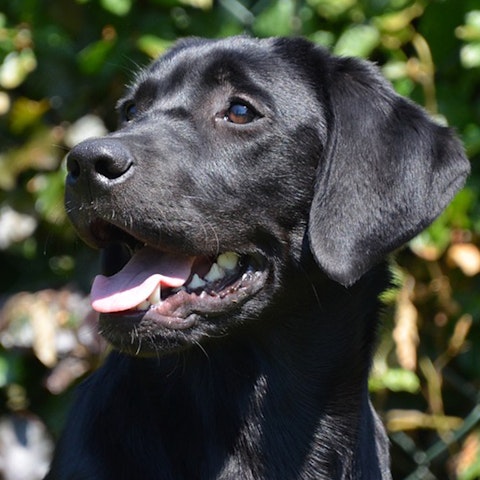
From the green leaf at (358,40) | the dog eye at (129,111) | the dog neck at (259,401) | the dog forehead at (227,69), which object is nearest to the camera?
the dog neck at (259,401)

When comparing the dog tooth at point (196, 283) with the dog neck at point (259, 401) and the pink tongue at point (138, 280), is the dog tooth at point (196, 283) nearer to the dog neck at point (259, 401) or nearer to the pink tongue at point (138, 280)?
the pink tongue at point (138, 280)

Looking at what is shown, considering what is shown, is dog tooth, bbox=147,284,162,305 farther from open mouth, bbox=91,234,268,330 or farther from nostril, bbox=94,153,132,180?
nostril, bbox=94,153,132,180

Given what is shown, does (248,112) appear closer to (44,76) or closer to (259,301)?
(259,301)

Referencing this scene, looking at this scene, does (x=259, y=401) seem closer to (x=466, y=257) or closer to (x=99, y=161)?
(x=99, y=161)

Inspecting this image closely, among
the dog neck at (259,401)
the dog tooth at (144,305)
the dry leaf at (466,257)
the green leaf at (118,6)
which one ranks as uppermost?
the dog tooth at (144,305)

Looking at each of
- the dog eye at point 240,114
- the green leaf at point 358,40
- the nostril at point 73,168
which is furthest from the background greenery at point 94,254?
the nostril at point 73,168

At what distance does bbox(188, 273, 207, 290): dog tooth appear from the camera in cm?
288

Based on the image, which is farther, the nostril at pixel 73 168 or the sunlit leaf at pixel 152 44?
the sunlit leaf at pixel 152 44

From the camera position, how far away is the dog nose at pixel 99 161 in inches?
106

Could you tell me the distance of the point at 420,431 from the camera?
4.67m

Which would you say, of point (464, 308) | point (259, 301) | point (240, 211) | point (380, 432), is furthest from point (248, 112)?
point (464, 308)

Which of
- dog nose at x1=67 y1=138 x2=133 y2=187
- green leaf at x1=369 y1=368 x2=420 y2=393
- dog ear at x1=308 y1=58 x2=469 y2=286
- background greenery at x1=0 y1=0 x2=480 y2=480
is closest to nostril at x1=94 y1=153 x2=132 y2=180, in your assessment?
dog nose at x1=67 y1=138 x2=133 y2=187

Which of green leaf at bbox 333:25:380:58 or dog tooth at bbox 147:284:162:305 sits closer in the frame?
dog tooth at bbox 147:284:162:305

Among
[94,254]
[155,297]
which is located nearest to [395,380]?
[94,254]
